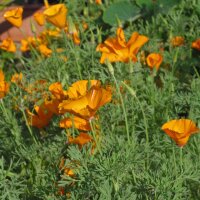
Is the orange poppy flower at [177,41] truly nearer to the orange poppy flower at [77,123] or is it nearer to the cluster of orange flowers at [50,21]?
the cluster of orange flowers at [50,21]

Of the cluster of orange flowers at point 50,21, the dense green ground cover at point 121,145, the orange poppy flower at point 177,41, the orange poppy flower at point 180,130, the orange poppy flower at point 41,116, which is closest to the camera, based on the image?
the orange poppy flower at point 180,130

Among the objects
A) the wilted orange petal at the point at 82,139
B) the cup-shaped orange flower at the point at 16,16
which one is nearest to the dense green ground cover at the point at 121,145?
the wilted orange petal at the point at 82,139

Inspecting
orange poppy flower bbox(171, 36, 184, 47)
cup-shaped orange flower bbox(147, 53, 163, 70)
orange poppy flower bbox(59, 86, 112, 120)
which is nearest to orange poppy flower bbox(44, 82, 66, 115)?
orange poppy flower bbox(59, 86, 112, 120)

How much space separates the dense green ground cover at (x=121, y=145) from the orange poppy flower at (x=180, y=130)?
7cm

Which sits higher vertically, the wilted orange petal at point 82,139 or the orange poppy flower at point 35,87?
the wilted orange petal at point 82,139

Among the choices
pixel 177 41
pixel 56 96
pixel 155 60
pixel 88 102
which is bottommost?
pixel 177 41

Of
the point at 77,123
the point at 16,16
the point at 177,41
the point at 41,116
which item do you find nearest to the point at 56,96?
the point at 77,123

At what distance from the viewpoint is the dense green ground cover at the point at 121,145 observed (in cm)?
144

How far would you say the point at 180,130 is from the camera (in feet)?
4.31

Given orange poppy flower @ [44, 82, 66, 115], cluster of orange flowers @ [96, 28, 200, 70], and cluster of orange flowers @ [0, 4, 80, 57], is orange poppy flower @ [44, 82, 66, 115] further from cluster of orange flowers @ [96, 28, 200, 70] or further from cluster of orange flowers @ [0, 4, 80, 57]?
cluster of orange flowers @ [0, 4, 80, 57]

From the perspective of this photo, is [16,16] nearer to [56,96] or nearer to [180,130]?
[56,96]

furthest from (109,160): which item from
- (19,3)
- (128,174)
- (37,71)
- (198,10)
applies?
(19,3)

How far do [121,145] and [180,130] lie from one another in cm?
27

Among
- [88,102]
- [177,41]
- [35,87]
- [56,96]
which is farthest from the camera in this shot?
[177,41]
